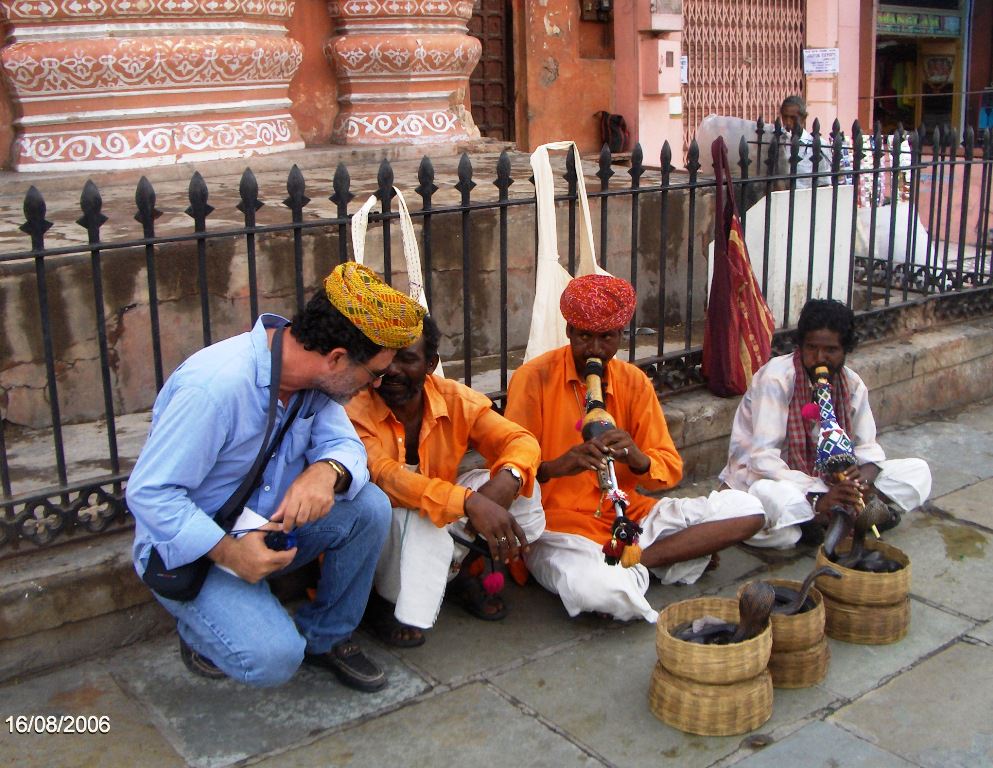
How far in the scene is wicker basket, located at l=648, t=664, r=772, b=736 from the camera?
294 cm

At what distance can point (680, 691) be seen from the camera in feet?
9.72

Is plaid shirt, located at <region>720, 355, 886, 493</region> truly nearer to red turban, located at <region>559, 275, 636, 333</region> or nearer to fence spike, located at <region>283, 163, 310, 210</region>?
red turban, located at <region>559, 275, 636, 333</region>

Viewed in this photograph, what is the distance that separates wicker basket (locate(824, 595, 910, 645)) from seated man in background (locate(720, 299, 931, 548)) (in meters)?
0.55

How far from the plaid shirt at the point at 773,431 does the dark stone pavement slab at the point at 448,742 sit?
160 centimetres

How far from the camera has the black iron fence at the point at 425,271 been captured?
337 cm

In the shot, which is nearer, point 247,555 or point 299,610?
point 247,555

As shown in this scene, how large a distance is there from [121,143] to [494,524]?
359 centimetres

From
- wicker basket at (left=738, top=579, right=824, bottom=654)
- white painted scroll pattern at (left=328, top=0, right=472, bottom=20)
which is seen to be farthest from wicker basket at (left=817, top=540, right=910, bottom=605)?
white painted scroll pattern at (left=328, top=0, right=472, bottom=20)

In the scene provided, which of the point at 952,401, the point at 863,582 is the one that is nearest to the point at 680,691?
the point at 863,582

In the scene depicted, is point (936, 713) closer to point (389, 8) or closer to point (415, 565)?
point (415, 565)

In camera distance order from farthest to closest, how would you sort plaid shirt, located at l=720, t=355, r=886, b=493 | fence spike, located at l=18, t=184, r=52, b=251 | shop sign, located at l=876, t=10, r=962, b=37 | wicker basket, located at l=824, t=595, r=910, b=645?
shop sign, located at l=876, t=10, r=962, b=37 → plaid shirt, located at l=720, t=355, r=886, b=493 → wicker basket, located at l=824, t=595, r=910, b=645 → fence spike, located at l=18, t=184, r=52, b=251

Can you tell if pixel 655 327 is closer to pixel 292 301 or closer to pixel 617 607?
pixel 292 301

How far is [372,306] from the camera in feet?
8.93

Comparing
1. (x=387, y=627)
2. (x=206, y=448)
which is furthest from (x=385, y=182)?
(x=387, y=627)
